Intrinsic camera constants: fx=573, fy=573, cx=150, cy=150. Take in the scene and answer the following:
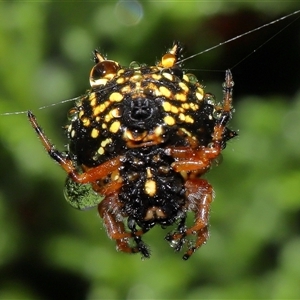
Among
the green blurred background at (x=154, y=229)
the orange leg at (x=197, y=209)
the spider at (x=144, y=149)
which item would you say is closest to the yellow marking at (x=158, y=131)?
the spider at (x=144, y=149)

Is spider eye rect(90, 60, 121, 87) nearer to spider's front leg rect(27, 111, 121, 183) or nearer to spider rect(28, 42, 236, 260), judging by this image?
spider rect(28, 42, 236, 260)

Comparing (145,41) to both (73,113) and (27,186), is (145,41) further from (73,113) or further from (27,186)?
(73,113)

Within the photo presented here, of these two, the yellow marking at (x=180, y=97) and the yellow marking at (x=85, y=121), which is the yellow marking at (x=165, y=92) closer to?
the yellow marking at (x=180, y=97)

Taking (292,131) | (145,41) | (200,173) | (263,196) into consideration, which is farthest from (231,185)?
(200,173)

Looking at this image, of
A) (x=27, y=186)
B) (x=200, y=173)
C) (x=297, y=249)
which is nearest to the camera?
(x=200, y=173)

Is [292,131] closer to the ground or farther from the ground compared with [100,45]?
closer to the ground
